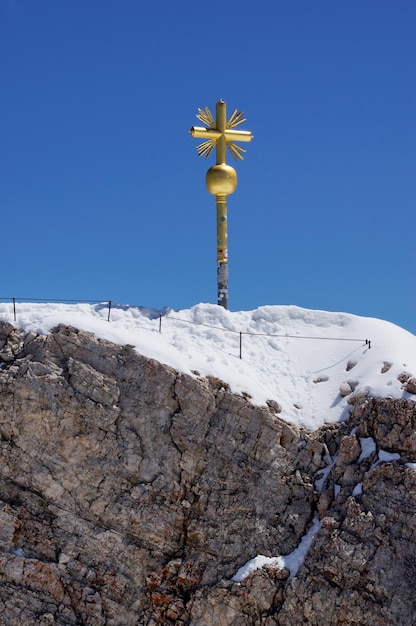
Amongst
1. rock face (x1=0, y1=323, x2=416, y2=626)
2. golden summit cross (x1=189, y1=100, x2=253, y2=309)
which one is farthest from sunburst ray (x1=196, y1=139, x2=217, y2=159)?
rock face (x1=0, y1=323, x2=416, y2=626)

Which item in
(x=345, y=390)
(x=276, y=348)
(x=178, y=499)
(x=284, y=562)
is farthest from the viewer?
(x=276, y=348)

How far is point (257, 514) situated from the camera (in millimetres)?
23594

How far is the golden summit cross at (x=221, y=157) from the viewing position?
32.8 meters

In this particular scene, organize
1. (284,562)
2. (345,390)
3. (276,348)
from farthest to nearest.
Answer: (276,348)
(345,390)
(284,562)

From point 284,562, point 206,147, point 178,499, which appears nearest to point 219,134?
point 206,147

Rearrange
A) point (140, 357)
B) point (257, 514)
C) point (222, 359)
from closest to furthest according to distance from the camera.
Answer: point (257, 514), point (140, 357), point (222, 359)

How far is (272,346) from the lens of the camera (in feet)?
98.2

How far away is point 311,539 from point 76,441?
6.78 m

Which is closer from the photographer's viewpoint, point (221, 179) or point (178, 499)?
point (178, 499)

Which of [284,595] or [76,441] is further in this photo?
[76,441]

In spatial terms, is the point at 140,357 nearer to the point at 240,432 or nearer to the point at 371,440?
the point at 240,432

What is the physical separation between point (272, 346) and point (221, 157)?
7.97m

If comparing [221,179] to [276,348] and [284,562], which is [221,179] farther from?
[284,562]

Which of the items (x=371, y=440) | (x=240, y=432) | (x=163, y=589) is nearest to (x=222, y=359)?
(x=240, y=432)
